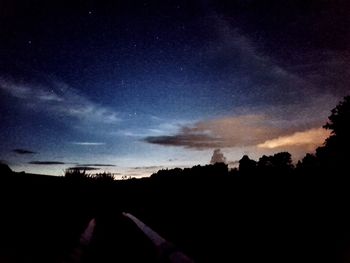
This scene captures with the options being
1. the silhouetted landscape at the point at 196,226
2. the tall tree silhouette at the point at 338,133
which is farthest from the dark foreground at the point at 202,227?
the tall tree silhouette at the point at 338,133

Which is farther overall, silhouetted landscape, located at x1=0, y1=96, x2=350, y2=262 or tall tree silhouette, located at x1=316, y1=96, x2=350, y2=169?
tall tree silhouette, located at x1=316, y1=96, x2=350, y2=169

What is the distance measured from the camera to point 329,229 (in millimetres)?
6871

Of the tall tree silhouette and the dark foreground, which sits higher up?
the tall tree silhouette

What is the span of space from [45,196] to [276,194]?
31.8ft

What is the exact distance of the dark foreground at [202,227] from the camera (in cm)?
530

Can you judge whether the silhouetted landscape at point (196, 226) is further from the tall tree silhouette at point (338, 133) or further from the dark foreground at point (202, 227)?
the tall tree silhouette at point (338, 133)

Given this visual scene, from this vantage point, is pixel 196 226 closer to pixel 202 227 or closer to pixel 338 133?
pixel 202 227

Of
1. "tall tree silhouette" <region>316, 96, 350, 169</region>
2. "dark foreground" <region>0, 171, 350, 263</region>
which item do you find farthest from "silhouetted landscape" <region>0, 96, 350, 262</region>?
"tall tree silhouette" <region>316, 96, 350, 169</region>

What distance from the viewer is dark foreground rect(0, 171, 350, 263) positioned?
5.30 meters

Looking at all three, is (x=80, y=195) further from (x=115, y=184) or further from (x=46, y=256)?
(x=46, y=256)

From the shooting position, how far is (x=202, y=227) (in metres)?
8.61

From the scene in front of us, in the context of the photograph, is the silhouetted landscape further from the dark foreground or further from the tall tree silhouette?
the tall tree silhouette

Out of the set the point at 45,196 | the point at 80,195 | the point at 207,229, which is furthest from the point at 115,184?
the point at 207,229

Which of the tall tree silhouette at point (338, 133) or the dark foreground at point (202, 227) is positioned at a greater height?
the tall tree silhouette at point (338, 133)
